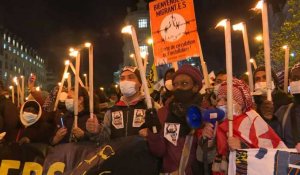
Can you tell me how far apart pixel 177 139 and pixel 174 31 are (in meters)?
3.24

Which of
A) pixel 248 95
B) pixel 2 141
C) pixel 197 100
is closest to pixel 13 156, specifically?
pixel 2 141

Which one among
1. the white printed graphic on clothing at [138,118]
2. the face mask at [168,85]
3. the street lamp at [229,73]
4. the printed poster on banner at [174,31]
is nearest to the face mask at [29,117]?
the white printed graphic on clothing at [138,118]

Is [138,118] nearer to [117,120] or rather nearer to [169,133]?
[117,120]

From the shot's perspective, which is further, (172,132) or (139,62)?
(172,132)

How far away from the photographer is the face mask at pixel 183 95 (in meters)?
4.22

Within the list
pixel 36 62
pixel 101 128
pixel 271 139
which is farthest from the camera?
pixel 36 62

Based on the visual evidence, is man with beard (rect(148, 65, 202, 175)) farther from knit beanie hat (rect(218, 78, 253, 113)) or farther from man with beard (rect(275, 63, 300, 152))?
man with beard (rect(275, 63, 300, 152))

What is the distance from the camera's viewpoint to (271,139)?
373 centimetres

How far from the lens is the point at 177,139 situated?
13.6 feet

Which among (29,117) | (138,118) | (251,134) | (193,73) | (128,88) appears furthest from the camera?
(29,117)

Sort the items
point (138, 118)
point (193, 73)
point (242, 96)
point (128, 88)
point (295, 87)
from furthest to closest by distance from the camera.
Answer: point (128, 88)
point (138, 118)
point (295, 87)
point (193, 73)
point (242, 96)

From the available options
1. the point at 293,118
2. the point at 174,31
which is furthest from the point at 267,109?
the point at 174,31

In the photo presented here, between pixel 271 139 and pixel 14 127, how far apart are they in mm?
3758

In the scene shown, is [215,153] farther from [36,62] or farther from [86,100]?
[36,62]
